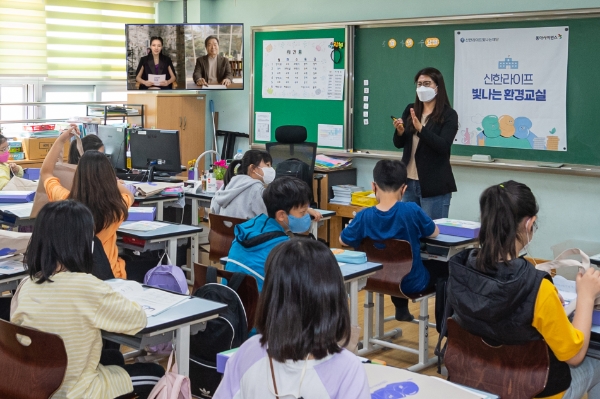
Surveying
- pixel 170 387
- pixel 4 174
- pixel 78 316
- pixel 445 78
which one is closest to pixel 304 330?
pixel 170 387

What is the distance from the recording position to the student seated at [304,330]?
1.69 m

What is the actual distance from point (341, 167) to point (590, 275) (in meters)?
4.97

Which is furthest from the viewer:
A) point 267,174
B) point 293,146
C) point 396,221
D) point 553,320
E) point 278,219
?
point 293,146

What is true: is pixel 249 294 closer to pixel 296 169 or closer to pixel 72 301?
pixel 72 301

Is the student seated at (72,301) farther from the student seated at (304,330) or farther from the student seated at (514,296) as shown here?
the student seated at (514,296)

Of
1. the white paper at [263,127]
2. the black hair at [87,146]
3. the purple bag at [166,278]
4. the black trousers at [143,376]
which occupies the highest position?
the white paper at [263,127]

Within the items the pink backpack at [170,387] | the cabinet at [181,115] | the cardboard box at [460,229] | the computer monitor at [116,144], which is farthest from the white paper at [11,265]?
the cabinet at [181,115]

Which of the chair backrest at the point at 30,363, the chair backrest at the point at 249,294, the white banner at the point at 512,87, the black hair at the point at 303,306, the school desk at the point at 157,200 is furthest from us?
the white banner at the point at 512,87

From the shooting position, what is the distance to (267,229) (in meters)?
3.38

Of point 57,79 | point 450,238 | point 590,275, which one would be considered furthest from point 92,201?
point 57,79

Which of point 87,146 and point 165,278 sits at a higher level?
point 87,146

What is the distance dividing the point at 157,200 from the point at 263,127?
258 centimetres

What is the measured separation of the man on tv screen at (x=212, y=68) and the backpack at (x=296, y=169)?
2081 mm

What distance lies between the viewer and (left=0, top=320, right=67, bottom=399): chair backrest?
2.40m
